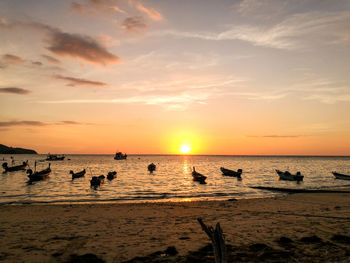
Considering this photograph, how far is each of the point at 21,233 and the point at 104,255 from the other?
22.9 ft

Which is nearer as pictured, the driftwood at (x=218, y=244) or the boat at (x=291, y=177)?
the driftwood at (x=218, y=244)

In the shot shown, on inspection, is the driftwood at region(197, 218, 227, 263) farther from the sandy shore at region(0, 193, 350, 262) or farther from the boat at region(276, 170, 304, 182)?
the boat at region(276, 170, 304, 182)

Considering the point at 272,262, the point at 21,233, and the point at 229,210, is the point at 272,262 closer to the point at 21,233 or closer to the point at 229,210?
the point at 229,210

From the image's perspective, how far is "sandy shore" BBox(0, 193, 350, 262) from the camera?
34.8 ft

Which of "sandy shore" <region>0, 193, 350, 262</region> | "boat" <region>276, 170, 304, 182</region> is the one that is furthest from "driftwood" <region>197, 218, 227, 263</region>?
"boat" <region>276, 170, 304, 182</region>

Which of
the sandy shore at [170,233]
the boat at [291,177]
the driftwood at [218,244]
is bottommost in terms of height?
the boat at [291,177]

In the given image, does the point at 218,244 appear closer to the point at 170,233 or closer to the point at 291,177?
the point at 170,233

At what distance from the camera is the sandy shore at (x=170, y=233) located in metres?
10.6

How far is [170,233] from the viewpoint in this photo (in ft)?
46.2

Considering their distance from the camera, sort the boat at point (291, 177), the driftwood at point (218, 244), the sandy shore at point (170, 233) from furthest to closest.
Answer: the boat at point (291, 177) → the sandy shore at point (170, 233) → the driftwood at point (218, 244)

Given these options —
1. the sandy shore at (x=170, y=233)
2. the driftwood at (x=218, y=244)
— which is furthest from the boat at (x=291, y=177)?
the driftwood at (x=218, y=244)

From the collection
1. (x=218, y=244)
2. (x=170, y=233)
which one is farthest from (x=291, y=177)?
(x=218, y=244)

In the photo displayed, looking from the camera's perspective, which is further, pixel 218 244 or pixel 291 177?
pixel 291 177

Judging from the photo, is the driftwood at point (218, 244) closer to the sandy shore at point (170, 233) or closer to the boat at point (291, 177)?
the sandy shore at point (170, 233)
